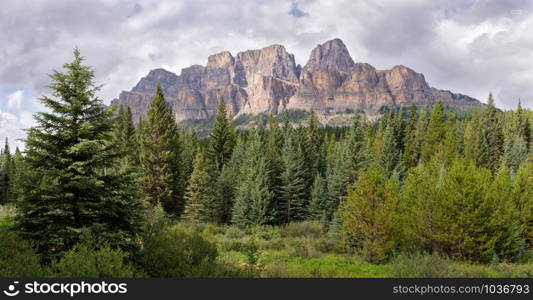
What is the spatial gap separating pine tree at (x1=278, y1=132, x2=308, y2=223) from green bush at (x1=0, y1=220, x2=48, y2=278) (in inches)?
1179

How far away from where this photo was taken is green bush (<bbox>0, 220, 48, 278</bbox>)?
22.0 ft

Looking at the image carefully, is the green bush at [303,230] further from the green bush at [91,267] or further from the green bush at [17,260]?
the green bush at [91,267]

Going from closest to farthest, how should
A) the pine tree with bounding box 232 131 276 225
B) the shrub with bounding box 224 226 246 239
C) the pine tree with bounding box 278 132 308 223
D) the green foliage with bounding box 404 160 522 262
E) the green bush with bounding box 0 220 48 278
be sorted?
the green bush with bounding box 0 220 48 278 → the green foliage with bounding box 404 160 522 262 → the shrub with bounding box 224 226 246 239 → the pine tree with bounding box 232 131 276 225 → the pine tree with bounding box 278 132 308 223

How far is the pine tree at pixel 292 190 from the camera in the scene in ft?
125

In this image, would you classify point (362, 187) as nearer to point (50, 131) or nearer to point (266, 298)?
point (266, 298)

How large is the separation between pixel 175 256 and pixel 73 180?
457 cm

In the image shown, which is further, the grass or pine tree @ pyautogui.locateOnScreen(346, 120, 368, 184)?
pine tree @ pyautogui.locateOnScreen(346, 120, 368, 184)

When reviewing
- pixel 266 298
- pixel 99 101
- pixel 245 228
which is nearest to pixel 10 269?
pixel 266 298

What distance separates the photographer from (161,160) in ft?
114

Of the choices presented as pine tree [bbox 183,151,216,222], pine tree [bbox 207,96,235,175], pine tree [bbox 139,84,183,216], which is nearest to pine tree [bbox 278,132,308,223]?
pine tree [bbox 183,151,216,222]

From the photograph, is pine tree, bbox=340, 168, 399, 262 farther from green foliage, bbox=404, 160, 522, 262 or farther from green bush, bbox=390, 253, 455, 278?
green bush, bbox=390, 253, 455, 278

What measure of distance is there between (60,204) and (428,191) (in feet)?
62.7

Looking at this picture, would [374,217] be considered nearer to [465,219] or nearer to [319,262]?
[319,262]

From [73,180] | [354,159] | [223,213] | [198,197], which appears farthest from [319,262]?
[223,213]
